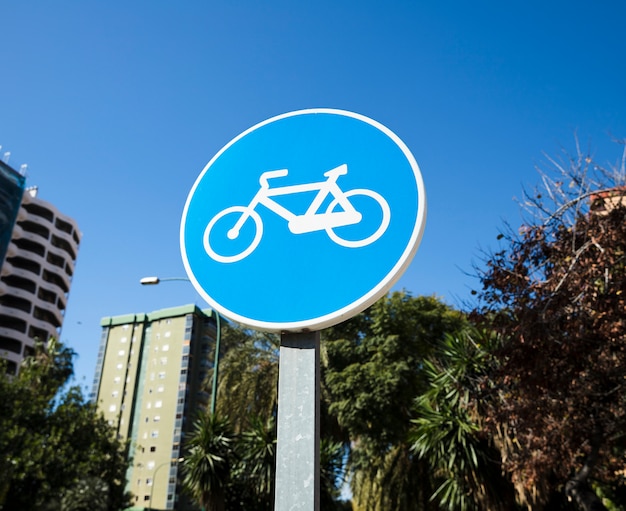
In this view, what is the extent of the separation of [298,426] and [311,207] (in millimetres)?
763

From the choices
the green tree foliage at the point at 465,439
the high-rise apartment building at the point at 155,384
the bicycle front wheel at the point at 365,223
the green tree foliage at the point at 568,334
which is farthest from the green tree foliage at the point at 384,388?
the high-rise apartment building at the point at 155,384

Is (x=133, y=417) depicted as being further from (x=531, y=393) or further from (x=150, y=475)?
(x=531, y=393)

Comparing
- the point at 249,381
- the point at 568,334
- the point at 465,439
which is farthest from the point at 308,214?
the point at 249,381

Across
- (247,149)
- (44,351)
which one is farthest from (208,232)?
(44,351)

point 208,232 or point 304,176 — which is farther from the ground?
point 304,176

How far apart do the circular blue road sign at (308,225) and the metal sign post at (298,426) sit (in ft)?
0.29

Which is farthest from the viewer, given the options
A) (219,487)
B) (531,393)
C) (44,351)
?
(44,351)

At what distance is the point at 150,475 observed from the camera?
223ft

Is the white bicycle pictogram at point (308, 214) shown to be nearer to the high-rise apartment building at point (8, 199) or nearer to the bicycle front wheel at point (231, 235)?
the bicycle front wheel at point (231, 235)

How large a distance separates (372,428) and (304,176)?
20827 millimetres

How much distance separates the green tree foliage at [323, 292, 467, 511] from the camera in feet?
64.0

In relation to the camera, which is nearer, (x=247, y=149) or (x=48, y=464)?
(x=247, y=149)

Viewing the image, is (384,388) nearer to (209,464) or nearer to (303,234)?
(209,464)

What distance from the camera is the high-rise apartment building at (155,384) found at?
67.1 m
